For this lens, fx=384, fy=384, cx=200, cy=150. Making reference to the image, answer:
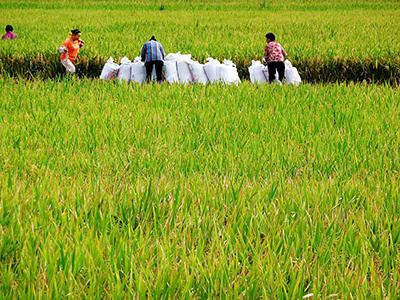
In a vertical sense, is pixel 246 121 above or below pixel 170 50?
below

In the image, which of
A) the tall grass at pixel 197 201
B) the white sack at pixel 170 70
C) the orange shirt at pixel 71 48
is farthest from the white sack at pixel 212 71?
the orange shirt at pixel 71 48

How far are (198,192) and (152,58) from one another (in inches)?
160

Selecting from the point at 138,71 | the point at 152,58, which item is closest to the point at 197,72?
the point at 152,58

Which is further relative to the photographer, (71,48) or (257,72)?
(71,48)

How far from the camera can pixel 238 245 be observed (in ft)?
4.54

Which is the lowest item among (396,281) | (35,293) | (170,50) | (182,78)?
(396,281)

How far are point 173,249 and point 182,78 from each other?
4623 millimetres

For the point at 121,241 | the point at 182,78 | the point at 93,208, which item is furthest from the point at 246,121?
the point at 182,78

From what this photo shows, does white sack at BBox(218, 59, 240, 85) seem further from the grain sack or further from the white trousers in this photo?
the white trousers

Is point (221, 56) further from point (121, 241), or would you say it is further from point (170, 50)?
point (121, 241)

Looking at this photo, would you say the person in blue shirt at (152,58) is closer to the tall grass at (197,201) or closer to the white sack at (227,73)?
the white sack at (227,73)

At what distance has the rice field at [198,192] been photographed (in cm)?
121

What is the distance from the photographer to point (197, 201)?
1.79m

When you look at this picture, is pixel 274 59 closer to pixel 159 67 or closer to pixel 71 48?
pixel 159 67
